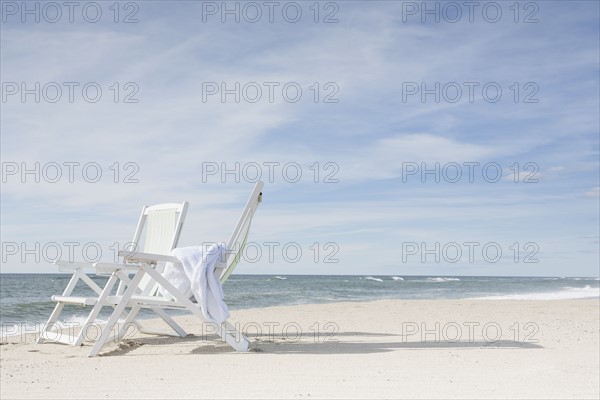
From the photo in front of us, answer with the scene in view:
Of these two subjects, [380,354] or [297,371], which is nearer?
Answer: [297,371]

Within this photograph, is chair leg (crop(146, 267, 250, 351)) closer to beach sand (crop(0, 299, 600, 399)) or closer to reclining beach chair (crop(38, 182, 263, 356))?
reclining beach chair (crop(38, 182, 263, 356))

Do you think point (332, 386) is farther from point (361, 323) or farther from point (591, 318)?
point (591, 318)

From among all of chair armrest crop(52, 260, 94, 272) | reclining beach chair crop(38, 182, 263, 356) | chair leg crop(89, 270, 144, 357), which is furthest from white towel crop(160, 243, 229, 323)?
chair armrest crop(52, 260, 94, 272)

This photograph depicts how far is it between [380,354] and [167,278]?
2076 mm

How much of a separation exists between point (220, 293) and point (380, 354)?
60.6 inches

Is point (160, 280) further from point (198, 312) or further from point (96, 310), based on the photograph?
point (96, 310)

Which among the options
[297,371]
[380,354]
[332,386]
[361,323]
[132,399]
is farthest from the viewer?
[361,323]

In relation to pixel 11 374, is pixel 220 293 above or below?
above

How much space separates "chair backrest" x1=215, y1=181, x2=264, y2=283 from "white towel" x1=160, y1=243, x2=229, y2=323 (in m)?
0.08

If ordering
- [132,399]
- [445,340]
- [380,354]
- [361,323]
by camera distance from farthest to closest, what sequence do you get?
[361,323], [445,340], [380,354], [132,399]

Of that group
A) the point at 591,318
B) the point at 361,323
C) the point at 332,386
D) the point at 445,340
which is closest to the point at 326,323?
the point at 361,323

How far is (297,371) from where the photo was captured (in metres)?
5.18

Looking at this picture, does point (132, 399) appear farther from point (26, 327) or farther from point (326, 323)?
point (26, 327)

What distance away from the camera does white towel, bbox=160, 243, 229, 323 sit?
6250 millimetres
